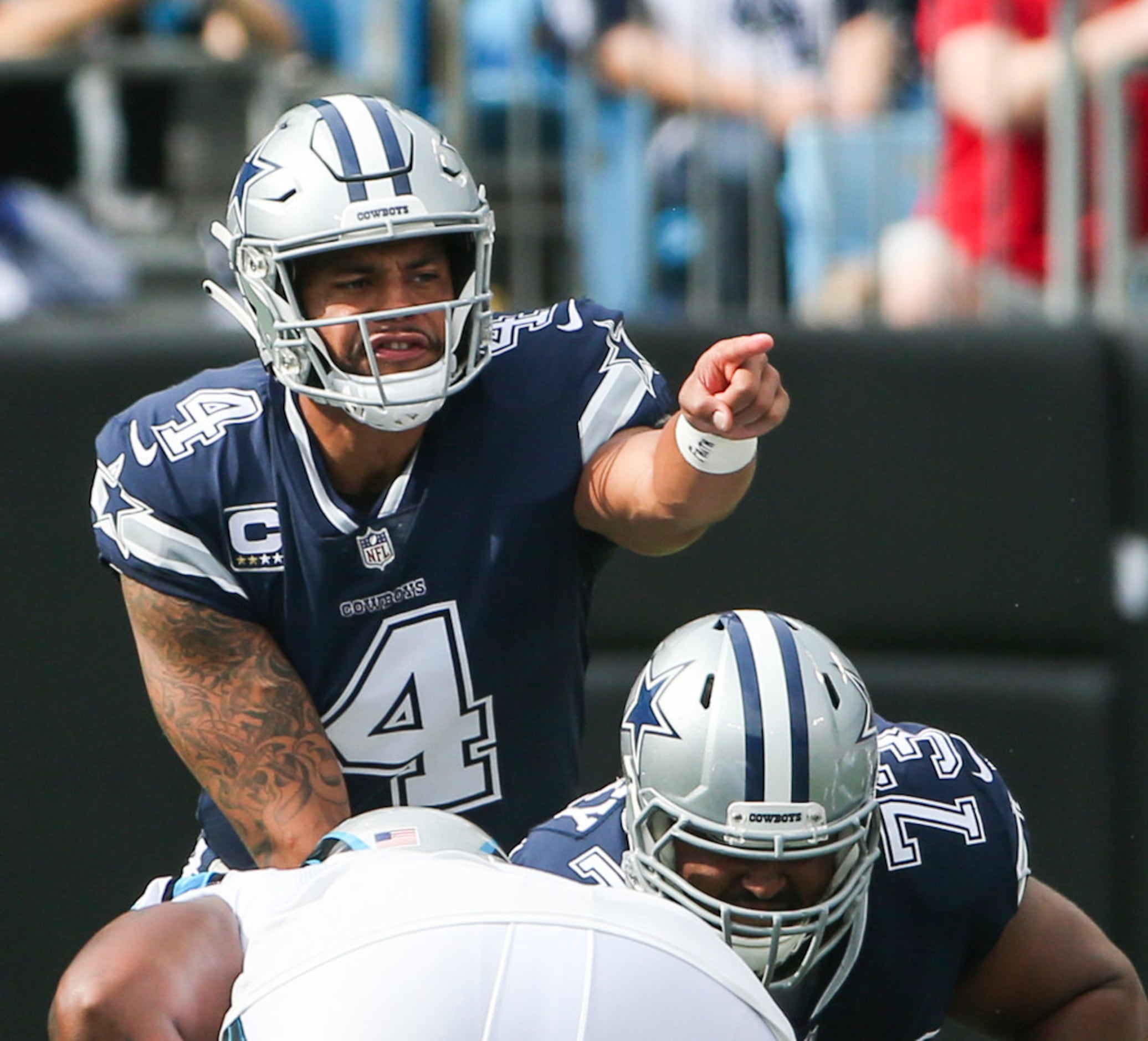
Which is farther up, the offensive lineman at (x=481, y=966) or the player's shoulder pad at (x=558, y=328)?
the player's shoulder pad at (x=558, y=328)

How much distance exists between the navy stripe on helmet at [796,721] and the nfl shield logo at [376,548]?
0.69m

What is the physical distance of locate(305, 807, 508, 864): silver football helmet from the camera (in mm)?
1742

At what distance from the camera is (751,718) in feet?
8.46

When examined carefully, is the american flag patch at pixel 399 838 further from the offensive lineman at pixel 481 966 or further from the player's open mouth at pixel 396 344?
the player's open mouth at pixel 396 344

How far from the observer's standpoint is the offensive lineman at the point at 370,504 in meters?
2.97

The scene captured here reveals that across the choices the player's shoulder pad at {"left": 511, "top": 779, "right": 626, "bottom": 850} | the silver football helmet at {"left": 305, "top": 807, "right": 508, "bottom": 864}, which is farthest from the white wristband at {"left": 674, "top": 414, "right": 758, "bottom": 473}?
the silver football helmet at {"left": 305, "top": 807, "right": 508, "bottom": 864}

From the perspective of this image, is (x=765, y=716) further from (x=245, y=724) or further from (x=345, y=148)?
(x=345, y=148)

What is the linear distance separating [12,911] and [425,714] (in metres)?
1.68

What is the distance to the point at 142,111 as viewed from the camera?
18.1 feet

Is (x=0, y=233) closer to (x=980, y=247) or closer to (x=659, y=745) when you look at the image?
(x=980, y=247)

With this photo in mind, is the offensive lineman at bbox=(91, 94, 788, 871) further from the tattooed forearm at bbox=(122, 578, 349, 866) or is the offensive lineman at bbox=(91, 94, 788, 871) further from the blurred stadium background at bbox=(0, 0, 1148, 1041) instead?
the blurred stadium background at bbox=(0, 0, 1148, 1041)

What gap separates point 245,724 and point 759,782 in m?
0.90

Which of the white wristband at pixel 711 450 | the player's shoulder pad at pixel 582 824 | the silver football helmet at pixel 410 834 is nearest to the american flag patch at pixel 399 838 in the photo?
the silver football helmet at pixel 410 834

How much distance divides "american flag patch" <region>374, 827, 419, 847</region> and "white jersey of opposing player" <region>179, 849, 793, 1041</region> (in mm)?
311
